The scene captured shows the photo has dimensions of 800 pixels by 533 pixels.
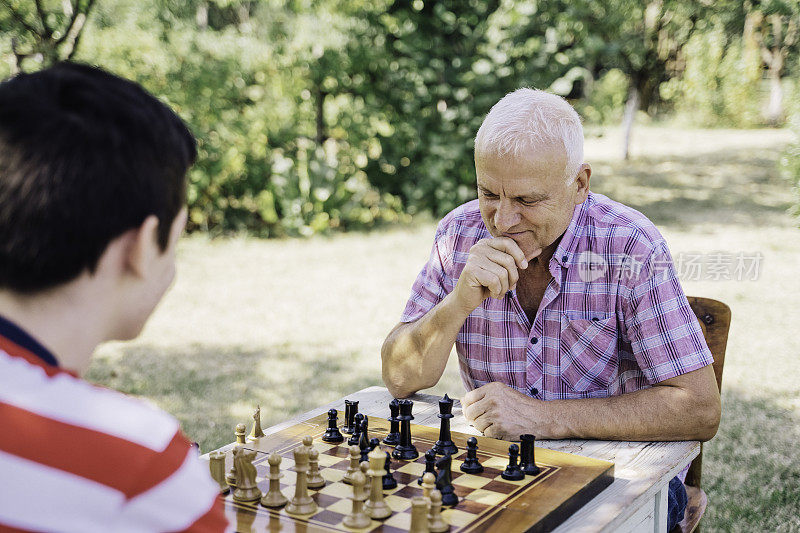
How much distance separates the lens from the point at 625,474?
211 centimetres

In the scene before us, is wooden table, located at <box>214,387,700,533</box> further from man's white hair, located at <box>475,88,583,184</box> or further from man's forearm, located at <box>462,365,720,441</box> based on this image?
man's white hair, located at <box>475,88,583,184</box>

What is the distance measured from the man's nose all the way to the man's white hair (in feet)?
0.57

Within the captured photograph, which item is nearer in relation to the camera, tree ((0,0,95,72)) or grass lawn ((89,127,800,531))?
grass lawn ((89,127,800,531))

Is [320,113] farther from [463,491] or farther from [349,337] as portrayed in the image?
[463,491]

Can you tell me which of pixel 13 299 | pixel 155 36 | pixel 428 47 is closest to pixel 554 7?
pixel 428 47

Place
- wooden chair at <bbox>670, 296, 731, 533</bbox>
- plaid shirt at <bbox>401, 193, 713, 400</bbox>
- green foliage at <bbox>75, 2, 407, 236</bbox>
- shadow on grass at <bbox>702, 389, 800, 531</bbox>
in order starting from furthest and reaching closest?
green foliage at <bbox>75, 2, 407, 236</bbox>
shadow on grass at <bbox>702, 389, 800, 531</bbox>
wooden chair at <bbox>670, 296, 731, 533</bbox>
plaid shirt at <bbox>401, 193, 713, 400</bbox>

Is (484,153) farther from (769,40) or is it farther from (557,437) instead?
(769,40)

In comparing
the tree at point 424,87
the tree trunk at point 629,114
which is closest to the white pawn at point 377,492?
the tree at point 424,87

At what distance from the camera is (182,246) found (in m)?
10.1

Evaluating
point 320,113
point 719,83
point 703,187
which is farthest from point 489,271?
point 719,83

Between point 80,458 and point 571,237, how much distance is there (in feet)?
6.47

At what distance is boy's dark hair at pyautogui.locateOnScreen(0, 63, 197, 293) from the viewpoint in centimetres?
114

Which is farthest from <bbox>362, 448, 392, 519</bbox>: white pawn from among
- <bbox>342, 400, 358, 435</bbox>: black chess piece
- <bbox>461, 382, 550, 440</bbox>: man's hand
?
<bbox>461, 382, 550, 440</bbox>: man's hand

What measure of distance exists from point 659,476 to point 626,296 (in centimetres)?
66
